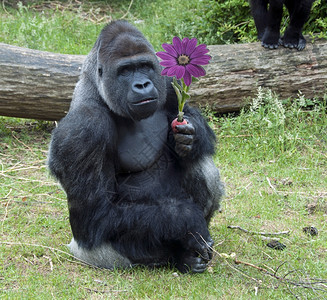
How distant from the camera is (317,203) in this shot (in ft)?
13.7

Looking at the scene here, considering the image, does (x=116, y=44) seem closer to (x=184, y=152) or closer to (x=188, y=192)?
(x=184, y=152)

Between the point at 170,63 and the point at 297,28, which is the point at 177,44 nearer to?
the point at 170,63

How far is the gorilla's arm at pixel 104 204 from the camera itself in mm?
3078

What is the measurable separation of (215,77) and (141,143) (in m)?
2.38

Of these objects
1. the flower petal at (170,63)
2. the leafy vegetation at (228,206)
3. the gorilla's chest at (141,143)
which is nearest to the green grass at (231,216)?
the leafy vegetation at (228,206)

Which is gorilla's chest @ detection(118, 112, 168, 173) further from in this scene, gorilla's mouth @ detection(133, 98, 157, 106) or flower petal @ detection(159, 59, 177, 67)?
flower petal @ detection(159, 59, 177, 67)

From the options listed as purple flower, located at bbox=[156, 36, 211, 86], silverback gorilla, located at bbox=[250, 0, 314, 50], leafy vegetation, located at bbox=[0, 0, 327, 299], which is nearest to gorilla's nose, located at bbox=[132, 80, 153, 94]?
purple flower, located at bbox=[156, 36, 211, 86]

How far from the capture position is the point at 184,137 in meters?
3.09

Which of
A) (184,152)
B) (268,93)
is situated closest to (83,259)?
(184,152)

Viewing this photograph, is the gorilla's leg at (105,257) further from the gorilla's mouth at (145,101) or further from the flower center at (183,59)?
the flower center at (183,59)

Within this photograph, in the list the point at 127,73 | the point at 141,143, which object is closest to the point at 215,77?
the point at 141,143

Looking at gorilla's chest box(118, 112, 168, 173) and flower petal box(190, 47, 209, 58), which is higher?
flower petal box(190, 47, 209, 58)

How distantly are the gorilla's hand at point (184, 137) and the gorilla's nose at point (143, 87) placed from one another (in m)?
0.26

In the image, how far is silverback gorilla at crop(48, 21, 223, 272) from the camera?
10.1 feet
